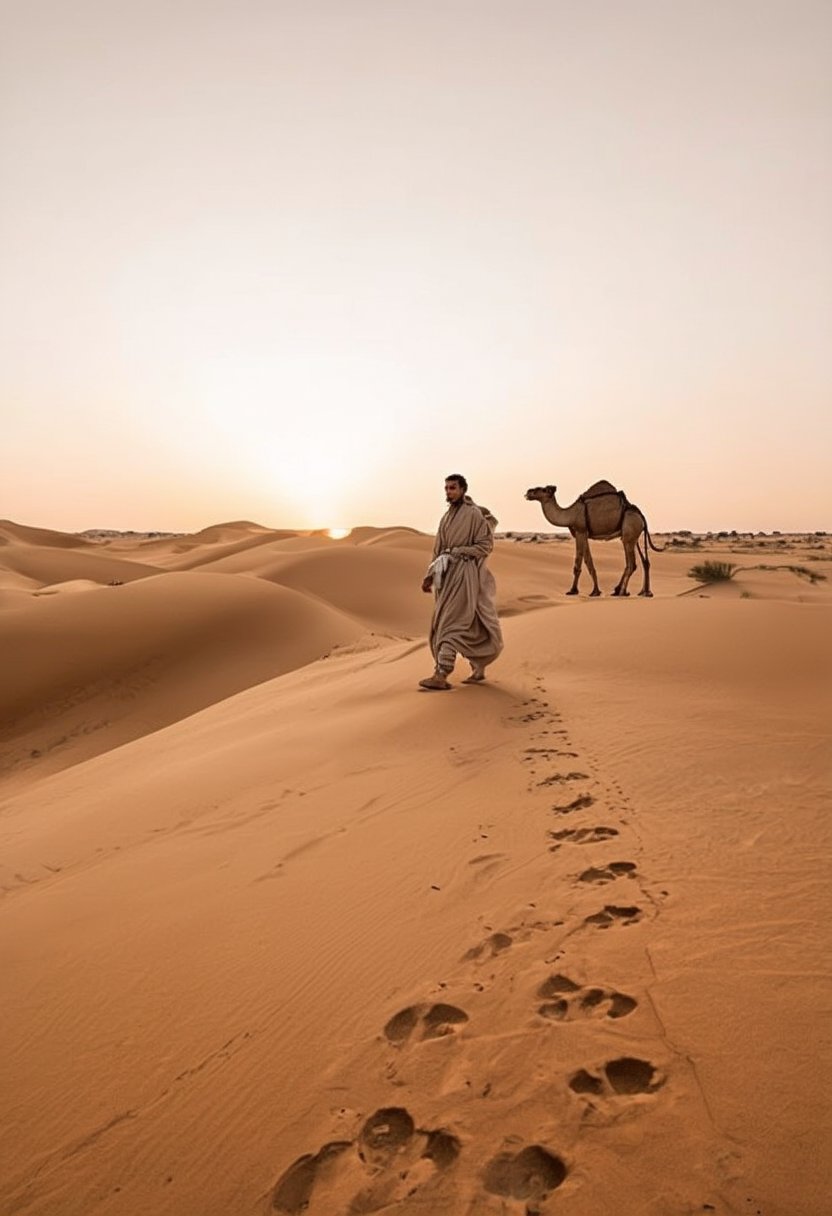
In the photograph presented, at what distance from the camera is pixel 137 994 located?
101 inches

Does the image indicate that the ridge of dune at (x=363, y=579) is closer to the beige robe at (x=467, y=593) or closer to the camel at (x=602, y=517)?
the camel at (x=602, y=517)

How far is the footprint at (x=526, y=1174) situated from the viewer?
63.2 inches

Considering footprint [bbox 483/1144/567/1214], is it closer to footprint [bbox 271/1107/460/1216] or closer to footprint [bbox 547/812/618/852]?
footprint [bbox 271/1107/460/1216]

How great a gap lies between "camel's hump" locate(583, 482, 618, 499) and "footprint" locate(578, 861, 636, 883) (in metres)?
11.1

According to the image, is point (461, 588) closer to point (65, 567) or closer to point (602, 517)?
point (602, 517)

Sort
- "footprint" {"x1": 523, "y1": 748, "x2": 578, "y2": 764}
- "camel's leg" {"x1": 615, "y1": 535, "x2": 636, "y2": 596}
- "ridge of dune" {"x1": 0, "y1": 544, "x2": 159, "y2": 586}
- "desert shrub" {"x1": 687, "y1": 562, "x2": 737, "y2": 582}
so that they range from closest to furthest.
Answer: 1. "footprint" {"x1": 523, "y1": 748, "x2": 578, "y2": 764}
2. "camel's leg" {"x1": 615, "y1": 535, "x2": 636, "y2": 596}
3. "desert shrub" {"x1": 687, "y1": 562, "x2": 737, "y2": 582}
4. "ridge of dune" {"x1": 0, "y1": 544, "x2": 159, "y2": 586}

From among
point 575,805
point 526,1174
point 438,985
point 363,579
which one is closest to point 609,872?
point 575,805

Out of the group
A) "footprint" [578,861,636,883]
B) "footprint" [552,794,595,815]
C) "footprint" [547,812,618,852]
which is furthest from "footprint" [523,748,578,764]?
"footprint" [578,861,636,883]

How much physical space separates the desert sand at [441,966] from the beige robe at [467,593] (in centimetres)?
46

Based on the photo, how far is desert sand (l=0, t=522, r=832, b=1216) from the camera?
1715 millimetres

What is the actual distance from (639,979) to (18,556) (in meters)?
35.7

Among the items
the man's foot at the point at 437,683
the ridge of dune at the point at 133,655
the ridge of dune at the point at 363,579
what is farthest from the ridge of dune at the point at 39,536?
the man's foot at the point at 437,683

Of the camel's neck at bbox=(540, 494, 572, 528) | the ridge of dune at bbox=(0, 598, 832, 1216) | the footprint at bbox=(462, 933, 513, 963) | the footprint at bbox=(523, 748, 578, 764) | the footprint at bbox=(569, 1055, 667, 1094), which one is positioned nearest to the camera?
the ridge of dune at bbox=(0, 598, 832, 1216)

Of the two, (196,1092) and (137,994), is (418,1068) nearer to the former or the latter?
(196,1092)
